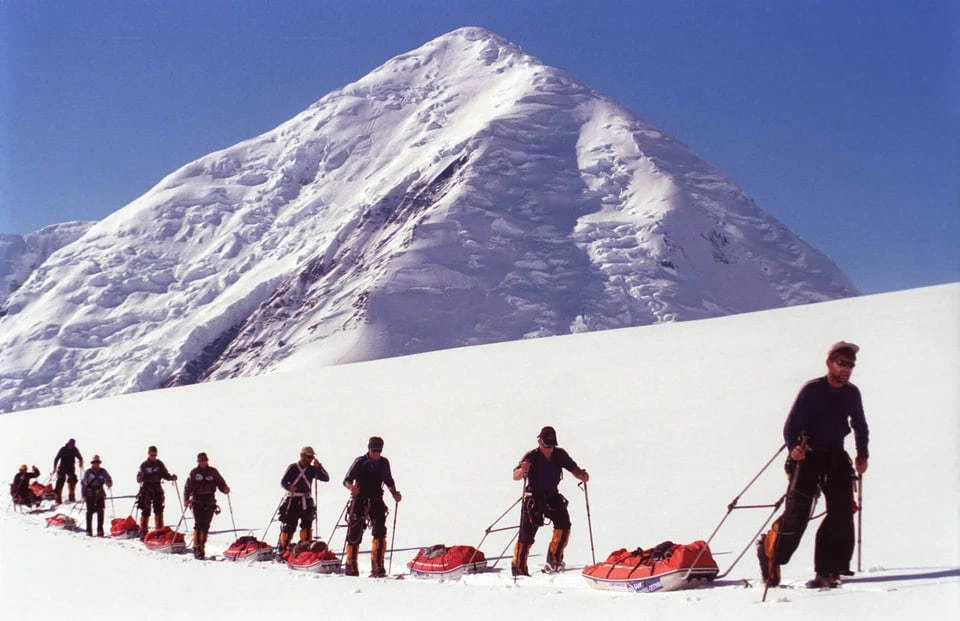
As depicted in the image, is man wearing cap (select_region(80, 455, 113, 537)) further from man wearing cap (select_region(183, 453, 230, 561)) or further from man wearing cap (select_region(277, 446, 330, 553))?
man wearing cap (select_region(277, 446, 330, 553))

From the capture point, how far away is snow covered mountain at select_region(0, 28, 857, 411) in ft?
467

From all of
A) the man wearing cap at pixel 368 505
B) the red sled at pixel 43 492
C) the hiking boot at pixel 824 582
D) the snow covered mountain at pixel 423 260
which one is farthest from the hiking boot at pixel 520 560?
the snow covered mountain at pixel 423 260

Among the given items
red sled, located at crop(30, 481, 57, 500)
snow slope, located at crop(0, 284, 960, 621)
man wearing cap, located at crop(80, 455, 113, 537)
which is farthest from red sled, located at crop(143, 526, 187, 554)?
red sled, located at crop(30, 481, 57, 500)

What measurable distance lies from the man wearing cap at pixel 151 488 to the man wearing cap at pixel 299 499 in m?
4.01

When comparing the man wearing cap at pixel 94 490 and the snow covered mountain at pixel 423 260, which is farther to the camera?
the snow covered mountain at pixel 423 260

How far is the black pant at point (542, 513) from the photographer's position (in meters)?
10.5

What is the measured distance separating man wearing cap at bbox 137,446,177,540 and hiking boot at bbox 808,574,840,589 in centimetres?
1220

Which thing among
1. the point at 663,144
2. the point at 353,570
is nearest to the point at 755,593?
the point at 353,570

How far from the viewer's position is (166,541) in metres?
15.5

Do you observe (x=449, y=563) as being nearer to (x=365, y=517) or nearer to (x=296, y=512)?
(x=365, y=517)

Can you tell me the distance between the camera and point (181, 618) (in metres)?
8.43

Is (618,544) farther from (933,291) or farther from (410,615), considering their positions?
(933,291)

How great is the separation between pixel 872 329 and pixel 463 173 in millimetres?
145527

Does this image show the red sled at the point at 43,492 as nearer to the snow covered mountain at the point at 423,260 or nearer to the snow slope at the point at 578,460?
the snow slope at the point at 578,460
